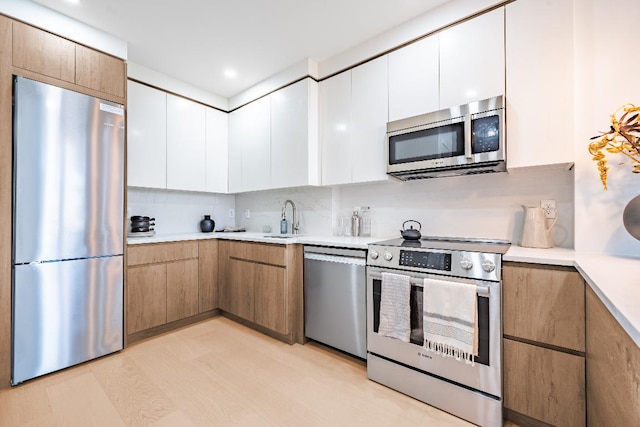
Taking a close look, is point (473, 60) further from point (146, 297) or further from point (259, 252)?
point (146, 297)

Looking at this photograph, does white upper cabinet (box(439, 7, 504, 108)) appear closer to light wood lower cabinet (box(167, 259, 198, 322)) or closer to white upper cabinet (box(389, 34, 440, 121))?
white upper cabinet (box(389, 34, 440, 121))

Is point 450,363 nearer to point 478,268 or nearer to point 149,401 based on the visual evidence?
point 478,268

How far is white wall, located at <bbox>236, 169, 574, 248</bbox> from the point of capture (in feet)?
6.07

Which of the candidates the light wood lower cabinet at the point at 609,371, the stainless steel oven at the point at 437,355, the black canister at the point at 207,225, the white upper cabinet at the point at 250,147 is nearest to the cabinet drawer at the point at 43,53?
the white upper cabinet at the point at 250,147

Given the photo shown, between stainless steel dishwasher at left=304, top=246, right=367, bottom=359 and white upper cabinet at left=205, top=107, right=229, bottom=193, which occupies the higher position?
Result: white upper cabinet at left=205, top=107, right=229, bottom=193

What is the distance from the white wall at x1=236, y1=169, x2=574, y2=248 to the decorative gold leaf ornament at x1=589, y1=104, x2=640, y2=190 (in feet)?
1.20

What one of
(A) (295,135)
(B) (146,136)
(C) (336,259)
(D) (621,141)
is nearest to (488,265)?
(D) (621,141)

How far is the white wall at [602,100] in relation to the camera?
1.49 metres

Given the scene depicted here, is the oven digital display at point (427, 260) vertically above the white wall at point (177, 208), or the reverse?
the white wall at point (177, 208)

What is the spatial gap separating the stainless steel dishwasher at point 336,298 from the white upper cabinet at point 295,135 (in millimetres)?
781

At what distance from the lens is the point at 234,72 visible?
2945mm

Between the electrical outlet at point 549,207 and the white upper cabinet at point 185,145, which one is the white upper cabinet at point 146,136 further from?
the electrical outlet at point 549,207

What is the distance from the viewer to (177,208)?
134 inches

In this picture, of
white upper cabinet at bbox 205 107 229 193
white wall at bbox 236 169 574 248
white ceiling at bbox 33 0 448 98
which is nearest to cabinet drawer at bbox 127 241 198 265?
white upper cabinet at bbox 205 107 229 193
